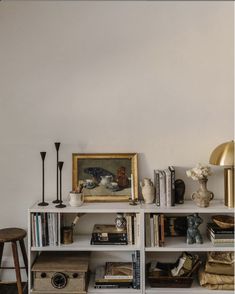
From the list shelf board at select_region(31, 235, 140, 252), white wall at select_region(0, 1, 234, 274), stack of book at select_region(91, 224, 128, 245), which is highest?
white wall at select_region(0, 1, 234, 274)

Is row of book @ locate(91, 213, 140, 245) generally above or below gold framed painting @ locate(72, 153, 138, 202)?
below

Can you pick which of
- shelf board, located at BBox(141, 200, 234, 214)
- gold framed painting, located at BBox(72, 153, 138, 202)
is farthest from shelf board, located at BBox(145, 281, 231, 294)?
gold framed painting, located at BBox(72, 153, 138, 202)

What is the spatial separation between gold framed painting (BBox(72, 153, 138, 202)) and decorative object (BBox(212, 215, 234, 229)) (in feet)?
2.25

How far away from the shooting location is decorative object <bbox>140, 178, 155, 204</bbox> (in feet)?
9.06

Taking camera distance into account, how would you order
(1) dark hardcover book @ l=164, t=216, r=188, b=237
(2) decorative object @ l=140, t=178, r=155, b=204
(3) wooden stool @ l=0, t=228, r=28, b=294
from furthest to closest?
(1) dark hardcover book @ l=164, t=216, r=188, b=237 → (2) decorative object @ l=140, t=178, r=155, b=204 → (3) wooden stool @ l=0, t=228, r=28, b=294

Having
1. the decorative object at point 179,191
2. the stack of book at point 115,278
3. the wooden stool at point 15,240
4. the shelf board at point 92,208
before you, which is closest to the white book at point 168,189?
the decorative object at point 179,191

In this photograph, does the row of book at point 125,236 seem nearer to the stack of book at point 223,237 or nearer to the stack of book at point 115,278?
the stack of book at point 115,278

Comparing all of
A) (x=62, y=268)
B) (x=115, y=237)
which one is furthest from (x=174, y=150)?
(x=62, y=268)

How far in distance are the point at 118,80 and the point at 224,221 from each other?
4.54ft

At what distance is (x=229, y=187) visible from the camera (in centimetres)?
270

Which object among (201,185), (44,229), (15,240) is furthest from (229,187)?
(15,240)

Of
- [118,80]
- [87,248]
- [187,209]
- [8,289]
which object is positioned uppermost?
[118,80]

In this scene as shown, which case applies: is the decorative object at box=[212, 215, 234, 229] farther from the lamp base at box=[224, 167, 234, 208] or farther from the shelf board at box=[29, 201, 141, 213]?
the shelf board at box=[29, 201, 141, 213]

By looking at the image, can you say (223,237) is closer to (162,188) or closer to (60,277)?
(162,188)
